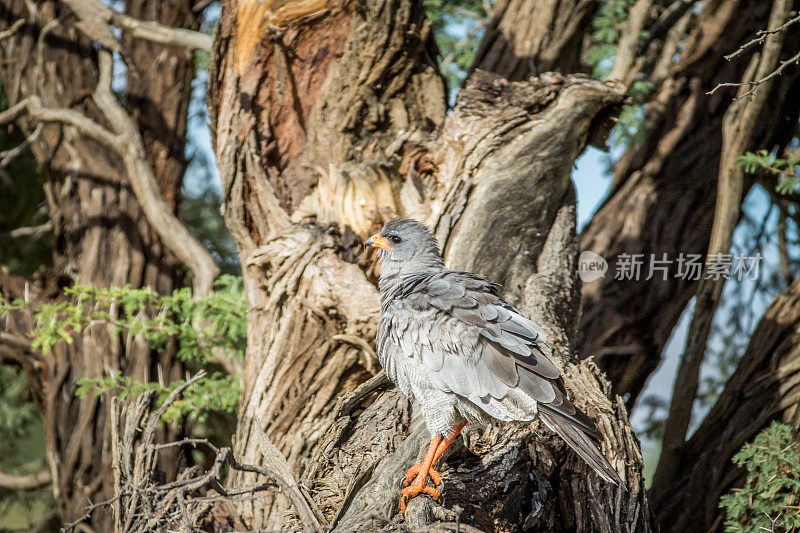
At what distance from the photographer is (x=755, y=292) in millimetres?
5809

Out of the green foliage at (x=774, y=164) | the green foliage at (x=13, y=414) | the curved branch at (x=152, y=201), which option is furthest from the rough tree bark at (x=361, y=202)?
the green foliage at (x=13, y=414)

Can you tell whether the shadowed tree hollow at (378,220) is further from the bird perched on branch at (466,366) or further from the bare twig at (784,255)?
the bird perched on branch at (466,366)

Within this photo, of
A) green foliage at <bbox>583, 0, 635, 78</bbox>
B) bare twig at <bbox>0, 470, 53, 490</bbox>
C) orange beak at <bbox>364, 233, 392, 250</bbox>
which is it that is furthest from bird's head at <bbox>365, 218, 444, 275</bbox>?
bare twig at <bbox>0, 470, 53, 490</bbox>

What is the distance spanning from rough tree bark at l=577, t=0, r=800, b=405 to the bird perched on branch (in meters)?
2.80

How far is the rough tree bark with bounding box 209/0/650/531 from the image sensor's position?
302cm

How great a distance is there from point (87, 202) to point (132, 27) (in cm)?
152

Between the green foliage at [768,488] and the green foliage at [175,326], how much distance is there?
3.08 m

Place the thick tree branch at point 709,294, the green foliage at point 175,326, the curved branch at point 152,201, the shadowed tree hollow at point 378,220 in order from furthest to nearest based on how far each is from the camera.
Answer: the curved branch at point 152,201, the thick tree branch at point 709,294, the green foliage at point 175,326, the shadowed tree hollow at point 378,220

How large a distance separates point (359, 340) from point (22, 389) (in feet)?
15.8

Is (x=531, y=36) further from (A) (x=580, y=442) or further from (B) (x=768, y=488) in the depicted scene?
(A) (x=580, y=442)

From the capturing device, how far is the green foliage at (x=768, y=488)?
135 inches

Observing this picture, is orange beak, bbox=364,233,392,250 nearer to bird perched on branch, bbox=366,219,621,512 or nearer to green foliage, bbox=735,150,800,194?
bird perched on branch, bbox=366,219,621,512

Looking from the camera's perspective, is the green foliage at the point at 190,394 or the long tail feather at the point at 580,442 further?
→ the green foliage at the point at 190,394

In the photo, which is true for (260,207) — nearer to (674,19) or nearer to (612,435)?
(612,435)
